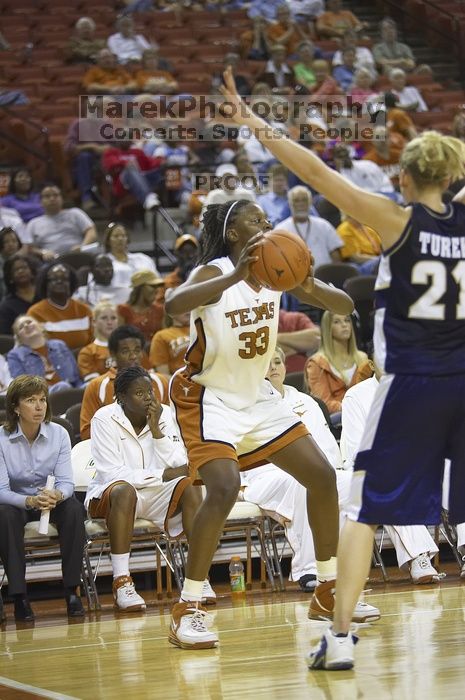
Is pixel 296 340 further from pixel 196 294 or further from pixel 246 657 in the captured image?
pixel 246 657

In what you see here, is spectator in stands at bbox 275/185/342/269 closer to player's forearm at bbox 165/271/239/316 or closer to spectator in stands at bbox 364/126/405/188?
spectator in stands at bbox 364/126/405/188

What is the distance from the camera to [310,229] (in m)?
11.4

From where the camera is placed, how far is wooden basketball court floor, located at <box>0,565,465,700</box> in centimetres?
389

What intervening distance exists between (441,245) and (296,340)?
5.81 meters

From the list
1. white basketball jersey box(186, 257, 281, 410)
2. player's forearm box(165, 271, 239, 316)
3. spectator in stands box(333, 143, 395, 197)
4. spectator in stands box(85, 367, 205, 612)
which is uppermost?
player's forearm box(165, 271, 239, 316)

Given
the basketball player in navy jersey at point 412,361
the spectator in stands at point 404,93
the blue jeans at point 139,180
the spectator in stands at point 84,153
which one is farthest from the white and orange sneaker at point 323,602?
the spectator in stands at point 404,93

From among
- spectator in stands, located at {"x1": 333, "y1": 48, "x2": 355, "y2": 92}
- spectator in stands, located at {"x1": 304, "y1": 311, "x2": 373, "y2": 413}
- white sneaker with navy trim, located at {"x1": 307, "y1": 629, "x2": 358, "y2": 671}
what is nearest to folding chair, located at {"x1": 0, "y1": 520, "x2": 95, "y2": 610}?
spectator in stands, located at {"x1": 304, "y1": 311, "x2": 373, "y2": 413}

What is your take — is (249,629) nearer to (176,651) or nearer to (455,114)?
(176,651)

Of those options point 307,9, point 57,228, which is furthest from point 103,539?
point 307,9

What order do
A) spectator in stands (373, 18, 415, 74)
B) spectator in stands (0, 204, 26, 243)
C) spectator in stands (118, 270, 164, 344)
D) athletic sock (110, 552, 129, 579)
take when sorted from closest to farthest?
athletic sock (110, 552, 129, 579), spectator in stands (118, 270, 164, 344), spectator in stands (0, 204, 26, 243), spectator in stands (373, 18, 415, 74)

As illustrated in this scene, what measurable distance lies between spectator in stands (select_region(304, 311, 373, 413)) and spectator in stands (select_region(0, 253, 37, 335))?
282cm

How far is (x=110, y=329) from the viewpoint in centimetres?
936

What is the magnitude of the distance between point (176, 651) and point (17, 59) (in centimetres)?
1195

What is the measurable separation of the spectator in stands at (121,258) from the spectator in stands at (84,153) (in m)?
2.25
